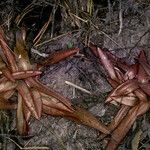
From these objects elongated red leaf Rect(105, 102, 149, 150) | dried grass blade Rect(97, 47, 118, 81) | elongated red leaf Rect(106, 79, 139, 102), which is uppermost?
dried grass blade Rect(97, 47, 118, 81)

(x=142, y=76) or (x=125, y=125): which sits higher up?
(x=142, y=76)

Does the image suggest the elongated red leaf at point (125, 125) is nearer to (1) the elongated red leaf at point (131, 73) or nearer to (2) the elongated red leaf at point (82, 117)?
(2) the elongated red leaf at point (82, 117)

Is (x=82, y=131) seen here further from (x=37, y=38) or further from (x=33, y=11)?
(x=33, y=11)

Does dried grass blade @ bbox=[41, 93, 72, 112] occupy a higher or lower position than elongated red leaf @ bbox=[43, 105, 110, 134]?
higher

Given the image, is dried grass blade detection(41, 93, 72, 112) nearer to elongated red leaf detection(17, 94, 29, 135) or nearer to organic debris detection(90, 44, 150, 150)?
elongated red leaf detection(17, 94, 29, 135)

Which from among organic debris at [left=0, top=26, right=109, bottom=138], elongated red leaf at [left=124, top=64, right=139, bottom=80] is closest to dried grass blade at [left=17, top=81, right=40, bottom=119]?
organic debris at [left=0, top=26, right=109, bottom=138]

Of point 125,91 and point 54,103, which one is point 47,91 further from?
point 125,91

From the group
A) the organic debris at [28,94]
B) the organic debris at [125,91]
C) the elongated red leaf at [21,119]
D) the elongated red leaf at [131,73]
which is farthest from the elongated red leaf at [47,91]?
the elongated red leaf at [131,73]

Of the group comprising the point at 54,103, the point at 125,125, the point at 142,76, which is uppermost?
the point at 142,76

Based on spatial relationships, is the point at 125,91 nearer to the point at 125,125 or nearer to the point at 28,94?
the point at 125,125

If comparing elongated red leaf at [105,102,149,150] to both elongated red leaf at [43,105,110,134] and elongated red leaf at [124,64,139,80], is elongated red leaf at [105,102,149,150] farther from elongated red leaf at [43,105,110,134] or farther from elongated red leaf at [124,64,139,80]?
elongated red leaf at [124,64,139,80]

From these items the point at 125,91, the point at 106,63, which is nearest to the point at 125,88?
the point at 125,91

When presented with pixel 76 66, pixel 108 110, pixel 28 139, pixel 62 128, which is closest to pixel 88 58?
pixel 76 66
